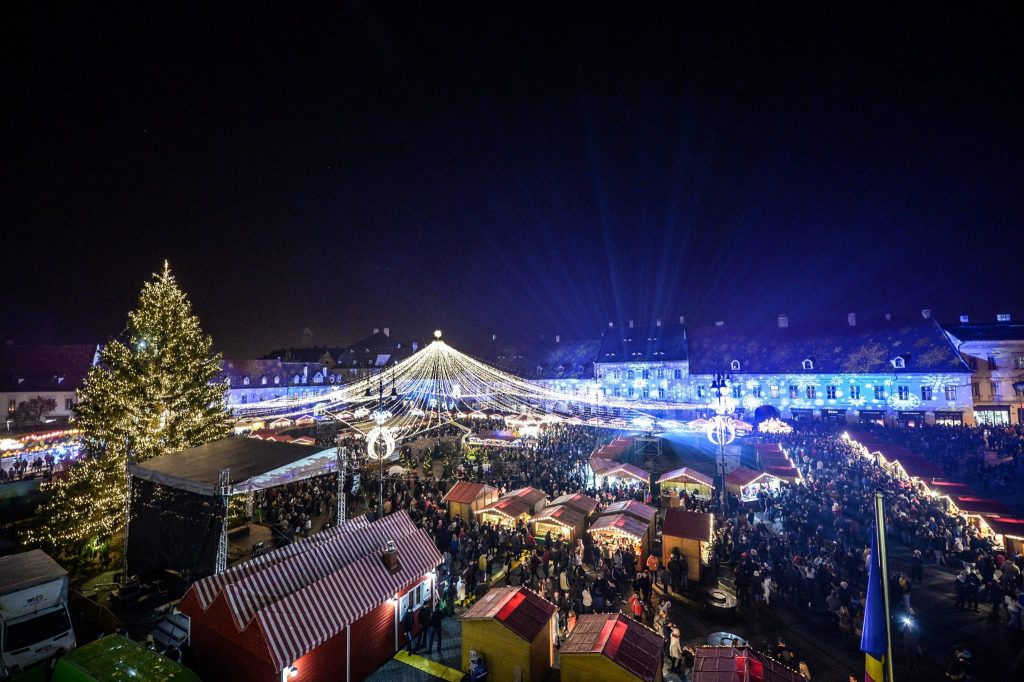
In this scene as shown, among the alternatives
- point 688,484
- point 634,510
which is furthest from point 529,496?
point 688,484

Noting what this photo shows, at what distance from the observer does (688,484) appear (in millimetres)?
19391

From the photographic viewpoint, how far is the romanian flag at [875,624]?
502 centimetres

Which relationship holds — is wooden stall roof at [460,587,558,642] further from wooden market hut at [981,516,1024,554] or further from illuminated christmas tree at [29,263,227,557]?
wooden market hut at [981,516,1024,554]

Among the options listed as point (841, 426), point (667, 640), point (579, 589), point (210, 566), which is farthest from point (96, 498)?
point (841, 426)

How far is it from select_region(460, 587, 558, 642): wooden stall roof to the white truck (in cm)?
868

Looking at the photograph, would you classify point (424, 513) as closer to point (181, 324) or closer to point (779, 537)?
point (181, 324)

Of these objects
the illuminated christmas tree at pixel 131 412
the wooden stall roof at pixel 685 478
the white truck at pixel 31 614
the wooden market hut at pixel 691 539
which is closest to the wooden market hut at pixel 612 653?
the wooden market hut at pixel 691 539

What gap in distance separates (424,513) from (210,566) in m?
7.41

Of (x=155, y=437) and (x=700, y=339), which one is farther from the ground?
(x=700, y=339)

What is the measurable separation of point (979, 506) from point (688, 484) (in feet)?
29.6

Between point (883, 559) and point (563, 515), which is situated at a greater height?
point (883, 559)

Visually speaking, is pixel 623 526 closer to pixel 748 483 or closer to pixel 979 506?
pixel 748 483

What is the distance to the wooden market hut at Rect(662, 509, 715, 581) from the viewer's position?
12672 millimetres

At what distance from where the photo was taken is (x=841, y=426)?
33062mm
